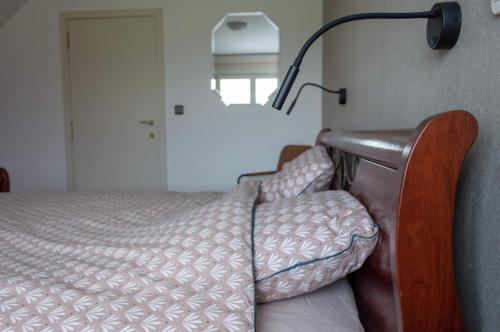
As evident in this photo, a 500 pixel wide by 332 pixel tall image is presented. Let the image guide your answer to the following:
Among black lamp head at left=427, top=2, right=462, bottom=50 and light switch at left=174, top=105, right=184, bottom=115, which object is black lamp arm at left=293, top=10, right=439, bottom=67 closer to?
black lamp head at left=427, top=2, right=462, bottom=50

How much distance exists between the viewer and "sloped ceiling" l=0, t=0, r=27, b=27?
11.0 ft

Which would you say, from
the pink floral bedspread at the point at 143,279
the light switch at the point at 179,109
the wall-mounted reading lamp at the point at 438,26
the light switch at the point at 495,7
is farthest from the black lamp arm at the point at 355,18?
the light switch at the point at 179,109

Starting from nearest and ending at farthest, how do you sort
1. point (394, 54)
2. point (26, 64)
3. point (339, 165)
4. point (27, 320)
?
point (27, 320)
point (394, 54)
point (339, 165)
point (26, 64)

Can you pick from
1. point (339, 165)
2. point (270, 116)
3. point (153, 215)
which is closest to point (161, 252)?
point (153, 215)

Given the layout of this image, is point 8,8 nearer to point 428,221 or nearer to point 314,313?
point 314,313

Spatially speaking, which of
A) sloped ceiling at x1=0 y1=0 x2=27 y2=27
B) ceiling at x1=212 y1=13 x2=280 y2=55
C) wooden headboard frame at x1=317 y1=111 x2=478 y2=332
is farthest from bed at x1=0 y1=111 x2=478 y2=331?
sloped ceiling at x1=0 y1=0 x2=27 y2=27

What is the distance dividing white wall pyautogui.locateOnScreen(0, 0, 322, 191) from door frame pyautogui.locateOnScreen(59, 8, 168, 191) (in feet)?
0.16

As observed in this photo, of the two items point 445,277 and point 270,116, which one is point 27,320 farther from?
point 270,116

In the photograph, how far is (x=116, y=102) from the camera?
352 cm

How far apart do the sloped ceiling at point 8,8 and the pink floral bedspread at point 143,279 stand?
10.1 feet

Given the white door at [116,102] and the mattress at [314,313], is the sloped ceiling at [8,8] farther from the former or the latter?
the mattress at [314,313]

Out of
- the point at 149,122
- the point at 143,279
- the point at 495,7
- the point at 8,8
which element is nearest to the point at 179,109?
the point at 149,122

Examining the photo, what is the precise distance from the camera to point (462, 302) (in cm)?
73

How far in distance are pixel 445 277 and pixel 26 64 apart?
159 inches
